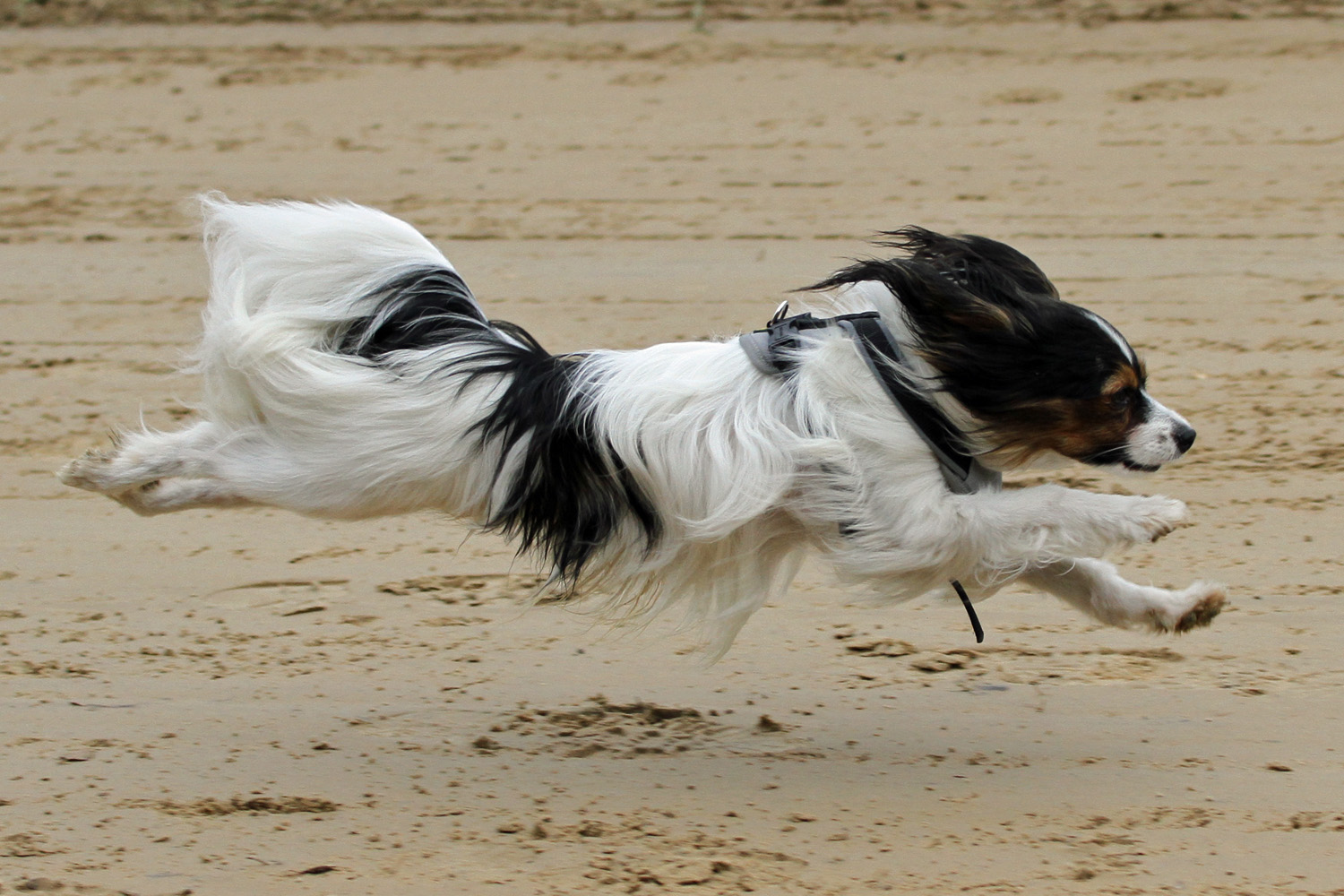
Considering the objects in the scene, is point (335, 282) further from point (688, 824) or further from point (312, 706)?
point (688, 824)

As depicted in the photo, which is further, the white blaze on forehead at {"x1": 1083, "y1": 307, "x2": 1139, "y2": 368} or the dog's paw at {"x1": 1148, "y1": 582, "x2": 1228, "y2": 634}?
the dog's paw at {"x1": 1148, "y1": 582, "x2": 1228, "y2": 634}

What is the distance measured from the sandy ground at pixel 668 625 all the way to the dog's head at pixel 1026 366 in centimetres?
88

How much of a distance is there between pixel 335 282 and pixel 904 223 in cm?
440

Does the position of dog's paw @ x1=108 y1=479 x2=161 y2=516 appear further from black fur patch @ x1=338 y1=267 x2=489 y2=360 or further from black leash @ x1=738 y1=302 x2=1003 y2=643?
black leash @ x1=738 y1=302 x2=1003 y2=643

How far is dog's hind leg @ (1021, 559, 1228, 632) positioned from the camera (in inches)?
157

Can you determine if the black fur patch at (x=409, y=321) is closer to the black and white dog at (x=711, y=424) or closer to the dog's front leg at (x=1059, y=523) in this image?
the black and white dog at (x=711, y=424)

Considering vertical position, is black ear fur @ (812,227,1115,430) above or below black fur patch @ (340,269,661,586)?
above

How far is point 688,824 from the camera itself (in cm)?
376

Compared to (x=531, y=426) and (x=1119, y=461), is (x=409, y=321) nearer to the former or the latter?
(x=531, y=426)

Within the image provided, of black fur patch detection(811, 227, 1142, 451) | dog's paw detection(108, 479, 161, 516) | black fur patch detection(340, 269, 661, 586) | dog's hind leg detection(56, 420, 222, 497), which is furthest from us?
dog's paw detection(108, 479, 161, 516)

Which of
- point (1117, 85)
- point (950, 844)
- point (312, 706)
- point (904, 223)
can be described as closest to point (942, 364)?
point (950, 844)

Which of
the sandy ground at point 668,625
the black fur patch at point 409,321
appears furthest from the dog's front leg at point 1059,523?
the black fur patch at point 409,321

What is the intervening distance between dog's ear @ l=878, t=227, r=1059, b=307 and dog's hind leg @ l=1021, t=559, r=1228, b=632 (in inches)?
28.9

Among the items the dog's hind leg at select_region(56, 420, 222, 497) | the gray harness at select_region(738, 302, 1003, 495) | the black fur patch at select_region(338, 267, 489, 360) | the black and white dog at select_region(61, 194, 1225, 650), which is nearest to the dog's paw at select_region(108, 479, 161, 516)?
the dog's hind leg at select_region(56, 420, 222, 497)
